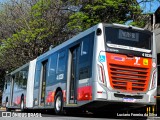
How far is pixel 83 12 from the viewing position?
24.9 meters

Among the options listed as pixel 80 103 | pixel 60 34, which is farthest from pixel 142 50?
pixel 60 34

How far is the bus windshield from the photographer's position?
40.1 feet

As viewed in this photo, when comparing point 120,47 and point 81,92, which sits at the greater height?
point 120,47

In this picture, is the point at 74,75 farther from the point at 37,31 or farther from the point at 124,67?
the point at 37,31

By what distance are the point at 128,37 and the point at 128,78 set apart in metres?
1.59

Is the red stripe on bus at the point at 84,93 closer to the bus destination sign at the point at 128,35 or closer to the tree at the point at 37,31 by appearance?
the bus destination sign at the point at 128,35

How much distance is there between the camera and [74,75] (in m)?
13.5

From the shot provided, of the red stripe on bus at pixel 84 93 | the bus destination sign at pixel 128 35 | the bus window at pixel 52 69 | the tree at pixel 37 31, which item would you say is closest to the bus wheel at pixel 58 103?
the bus window at pixel 52 69

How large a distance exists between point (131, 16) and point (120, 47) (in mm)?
12642

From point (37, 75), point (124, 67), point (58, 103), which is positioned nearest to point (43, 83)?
point (37, 75)

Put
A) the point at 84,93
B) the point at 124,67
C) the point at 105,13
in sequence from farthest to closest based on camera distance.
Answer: the point at 105,13
the point at 84,93
the point at 124,67

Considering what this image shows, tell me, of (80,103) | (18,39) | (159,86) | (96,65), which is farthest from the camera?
(18,39)

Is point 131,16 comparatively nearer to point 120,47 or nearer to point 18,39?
point 18,39

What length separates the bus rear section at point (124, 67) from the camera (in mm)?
11734
